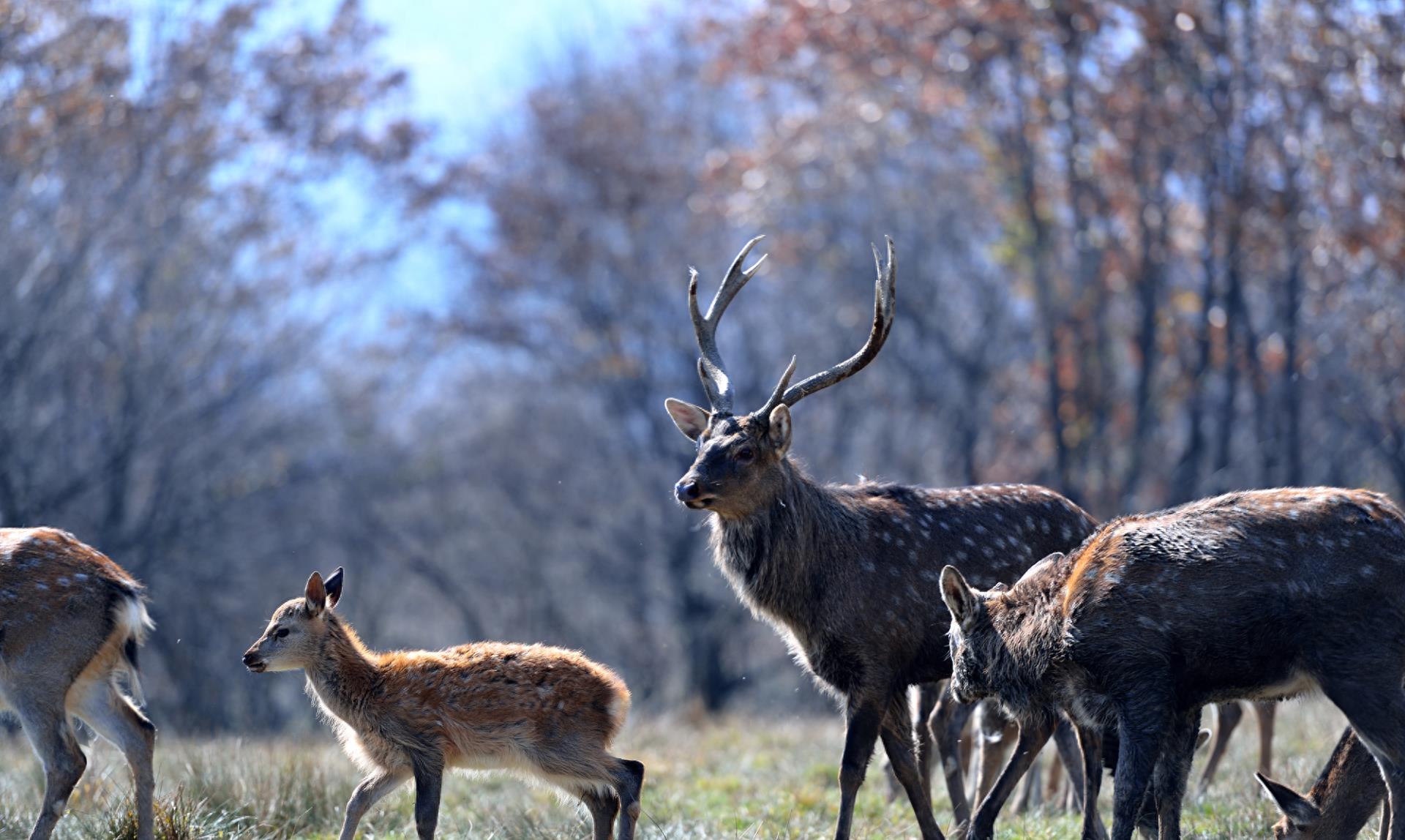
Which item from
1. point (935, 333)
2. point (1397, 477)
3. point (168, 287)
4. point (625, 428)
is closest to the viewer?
point (1397, 477)

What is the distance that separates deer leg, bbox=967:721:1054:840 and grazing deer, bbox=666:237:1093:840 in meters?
0.02

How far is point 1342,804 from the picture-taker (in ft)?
23.9

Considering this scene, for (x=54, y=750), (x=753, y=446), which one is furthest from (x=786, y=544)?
(x=54, y=750)

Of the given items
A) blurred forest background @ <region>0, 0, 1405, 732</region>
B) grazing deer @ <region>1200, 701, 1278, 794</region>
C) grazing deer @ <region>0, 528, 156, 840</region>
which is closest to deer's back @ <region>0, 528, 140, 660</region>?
grazing deer @ <region>0, 528, 156, 840</region>

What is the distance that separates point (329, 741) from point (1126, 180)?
1232 cm

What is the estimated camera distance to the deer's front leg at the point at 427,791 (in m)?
7.62

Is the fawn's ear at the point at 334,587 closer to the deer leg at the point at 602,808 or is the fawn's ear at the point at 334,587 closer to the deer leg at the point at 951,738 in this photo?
the deer leg at the point at 602,808

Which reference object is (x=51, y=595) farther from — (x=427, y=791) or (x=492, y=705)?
(x=492, y=705)

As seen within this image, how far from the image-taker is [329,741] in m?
14.4

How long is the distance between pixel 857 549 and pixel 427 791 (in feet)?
8.16

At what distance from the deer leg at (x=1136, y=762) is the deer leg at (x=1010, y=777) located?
2.41ft

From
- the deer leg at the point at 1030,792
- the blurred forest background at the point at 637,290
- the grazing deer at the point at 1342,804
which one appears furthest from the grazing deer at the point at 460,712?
the blurred forest background at the point at 637,290

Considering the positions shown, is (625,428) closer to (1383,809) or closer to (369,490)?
(369,490)

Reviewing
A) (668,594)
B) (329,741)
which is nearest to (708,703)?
(668,594)
